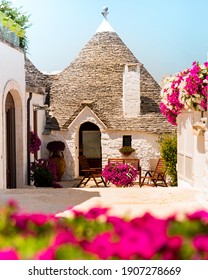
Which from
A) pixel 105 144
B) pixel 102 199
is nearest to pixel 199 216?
pixel 102 199

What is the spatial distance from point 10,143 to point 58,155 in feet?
23.0

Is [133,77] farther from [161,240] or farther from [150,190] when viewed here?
[161,240]

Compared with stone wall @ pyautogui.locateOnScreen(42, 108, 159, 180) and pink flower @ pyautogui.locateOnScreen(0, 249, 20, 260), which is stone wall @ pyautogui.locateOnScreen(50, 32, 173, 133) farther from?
pink flower @ pyautogui.locateOnScreen(0, 249, 20, 260)

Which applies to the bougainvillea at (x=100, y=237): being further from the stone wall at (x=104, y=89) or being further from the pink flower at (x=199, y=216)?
the stone wall at (x=104, y=89)

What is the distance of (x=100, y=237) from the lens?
2355 millimetres

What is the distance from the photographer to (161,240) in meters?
2.25

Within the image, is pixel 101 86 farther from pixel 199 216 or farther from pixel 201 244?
pixel 201 244

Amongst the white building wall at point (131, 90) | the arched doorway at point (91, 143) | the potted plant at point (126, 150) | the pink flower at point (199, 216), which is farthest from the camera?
the arched doorway at point (91, 143)

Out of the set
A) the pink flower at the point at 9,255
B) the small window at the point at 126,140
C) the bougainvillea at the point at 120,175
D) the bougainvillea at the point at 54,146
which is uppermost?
the small window at the point at 126,140

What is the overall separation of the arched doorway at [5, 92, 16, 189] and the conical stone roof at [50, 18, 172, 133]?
774cm

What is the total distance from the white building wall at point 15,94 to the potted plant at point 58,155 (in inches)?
240

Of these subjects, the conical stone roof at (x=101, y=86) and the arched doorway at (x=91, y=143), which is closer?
the conical stone roof at (x=101, y=86)

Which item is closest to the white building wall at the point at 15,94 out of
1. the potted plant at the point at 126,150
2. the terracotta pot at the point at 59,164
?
the terracotta pot at the point at 59,164

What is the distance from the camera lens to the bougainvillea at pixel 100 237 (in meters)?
2.23
